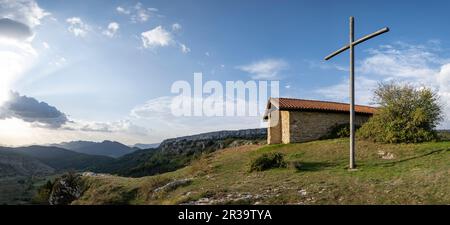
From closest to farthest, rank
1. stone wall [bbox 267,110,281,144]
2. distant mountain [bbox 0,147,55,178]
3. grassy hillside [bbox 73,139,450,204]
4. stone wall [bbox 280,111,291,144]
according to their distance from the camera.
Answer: grassy hillside [bbox 73,139,450,204], stone wall [bbox 280,111,291,144], stone wall [bbox 267,110,281,144], distant mountain [bbox 0,147,55,178]

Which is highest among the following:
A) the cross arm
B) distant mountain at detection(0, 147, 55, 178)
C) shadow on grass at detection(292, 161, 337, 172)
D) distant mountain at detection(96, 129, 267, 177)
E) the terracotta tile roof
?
the cross arm

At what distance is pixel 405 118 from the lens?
21.4 m

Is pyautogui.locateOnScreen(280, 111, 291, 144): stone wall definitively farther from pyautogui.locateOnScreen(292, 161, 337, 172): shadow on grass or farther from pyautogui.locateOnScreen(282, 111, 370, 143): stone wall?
pyautogui.locateOnScreen(292, 161, 337, 172): shadow on grass

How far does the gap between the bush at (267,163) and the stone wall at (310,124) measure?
942 centimetres

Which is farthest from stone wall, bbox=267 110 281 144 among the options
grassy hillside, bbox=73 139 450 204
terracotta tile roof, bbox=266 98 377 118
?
grassy hillside, bbox=73 139 450 204

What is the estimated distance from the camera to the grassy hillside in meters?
10.7

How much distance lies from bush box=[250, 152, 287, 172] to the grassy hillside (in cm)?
49

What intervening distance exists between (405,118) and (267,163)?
1059cm

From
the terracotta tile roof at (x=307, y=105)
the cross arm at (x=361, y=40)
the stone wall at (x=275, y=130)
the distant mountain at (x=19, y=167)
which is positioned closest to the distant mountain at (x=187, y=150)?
the stone wall at (x=275, y=130)

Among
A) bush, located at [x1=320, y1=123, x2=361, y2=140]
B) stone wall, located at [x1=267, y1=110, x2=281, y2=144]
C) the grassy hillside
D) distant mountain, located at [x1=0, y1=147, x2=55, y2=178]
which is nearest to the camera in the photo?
the grassy hillside

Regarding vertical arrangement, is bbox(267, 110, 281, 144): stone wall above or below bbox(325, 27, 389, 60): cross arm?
below
